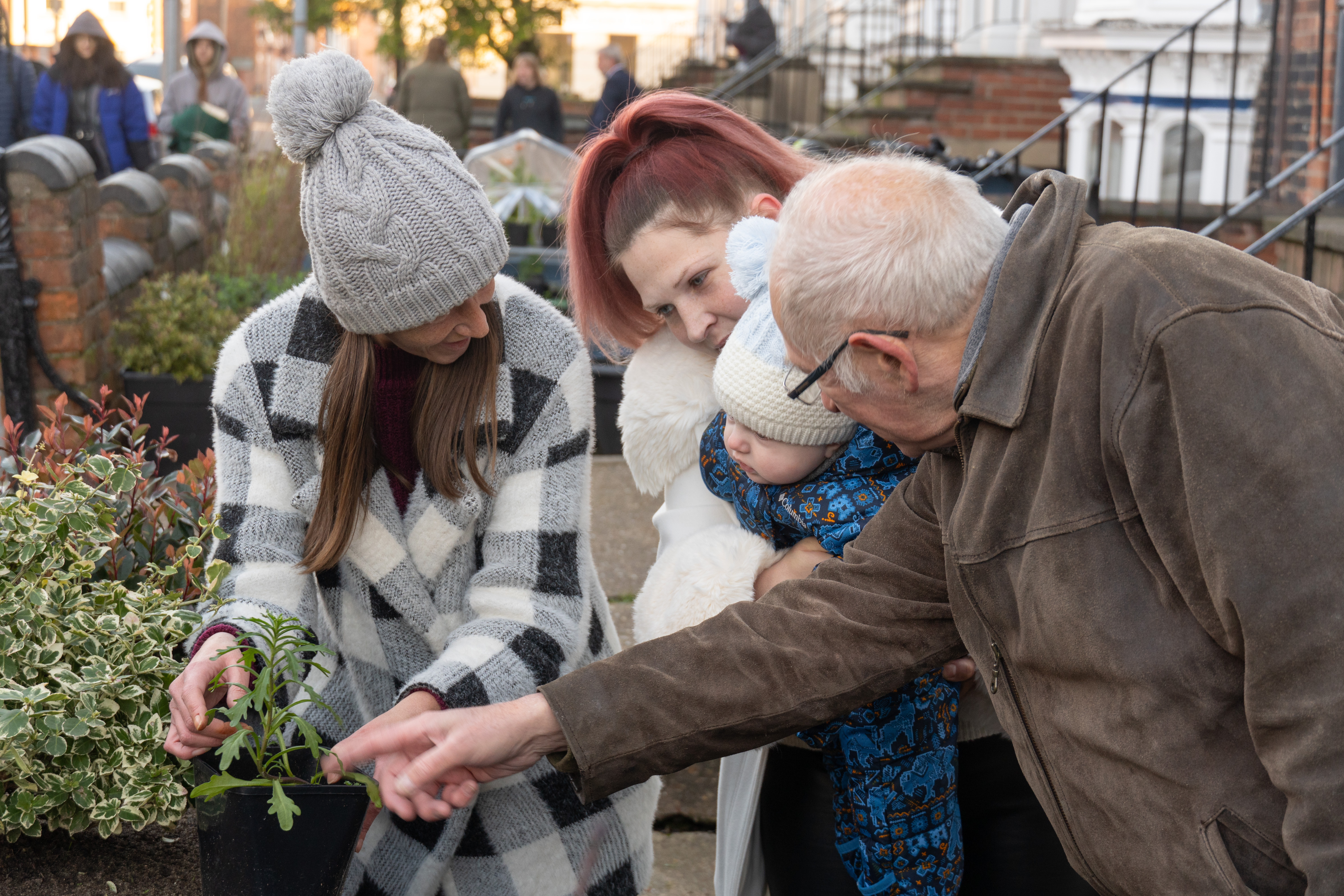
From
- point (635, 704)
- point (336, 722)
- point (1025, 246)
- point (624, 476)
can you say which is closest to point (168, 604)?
point (336, 722)

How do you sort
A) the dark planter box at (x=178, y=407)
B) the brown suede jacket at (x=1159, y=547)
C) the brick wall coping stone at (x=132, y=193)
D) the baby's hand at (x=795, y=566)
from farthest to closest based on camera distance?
the brick wall coping stone at (x=132, y=193) → the dark planter box at (x=178, y=407) → the baby's hand at (x=795, y=566) → the brown suede jacket at (x=1159, y=547)

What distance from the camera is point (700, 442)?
6.85 feet

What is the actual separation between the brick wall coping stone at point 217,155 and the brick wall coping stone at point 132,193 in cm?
309

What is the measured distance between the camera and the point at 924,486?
1.69 meters

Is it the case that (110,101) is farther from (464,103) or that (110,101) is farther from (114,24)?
(114,24)

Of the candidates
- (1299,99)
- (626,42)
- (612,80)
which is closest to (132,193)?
(1299,99)

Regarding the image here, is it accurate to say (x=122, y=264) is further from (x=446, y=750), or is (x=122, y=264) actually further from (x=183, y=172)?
(x=446, y=750)

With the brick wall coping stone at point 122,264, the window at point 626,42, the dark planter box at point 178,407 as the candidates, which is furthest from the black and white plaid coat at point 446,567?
the window at point 626,42

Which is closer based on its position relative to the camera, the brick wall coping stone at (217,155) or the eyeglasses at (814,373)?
the eyeglasses at (814,373)

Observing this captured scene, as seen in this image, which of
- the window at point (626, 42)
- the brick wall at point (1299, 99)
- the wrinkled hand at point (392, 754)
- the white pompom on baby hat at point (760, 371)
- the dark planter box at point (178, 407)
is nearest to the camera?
the wrinkled hand at point (392, 754)

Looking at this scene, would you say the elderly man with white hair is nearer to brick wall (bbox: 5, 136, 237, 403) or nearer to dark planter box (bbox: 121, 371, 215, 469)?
brick wall (bbox: 5, 136, 237, 403)

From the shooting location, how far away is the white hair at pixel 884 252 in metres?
1.36

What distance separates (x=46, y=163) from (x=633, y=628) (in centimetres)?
264

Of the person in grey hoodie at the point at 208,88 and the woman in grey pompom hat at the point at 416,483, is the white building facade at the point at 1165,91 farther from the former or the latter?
the person in grey hoodie at the point at 208,88
